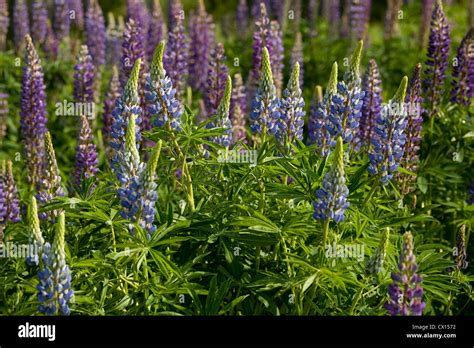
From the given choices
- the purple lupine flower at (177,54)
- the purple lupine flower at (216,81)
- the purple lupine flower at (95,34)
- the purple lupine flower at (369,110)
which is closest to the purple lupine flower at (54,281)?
the purple lupine flower at (369,110)

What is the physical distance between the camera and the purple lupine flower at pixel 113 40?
8.79 metres

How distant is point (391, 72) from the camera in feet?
30.2

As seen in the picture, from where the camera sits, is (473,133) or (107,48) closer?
(473,133)

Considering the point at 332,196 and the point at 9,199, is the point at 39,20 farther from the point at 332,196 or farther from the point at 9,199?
the point at 332,196

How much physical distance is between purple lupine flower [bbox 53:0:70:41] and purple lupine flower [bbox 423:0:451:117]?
16.0 ft

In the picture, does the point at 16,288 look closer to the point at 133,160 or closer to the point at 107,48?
the point at 133,160

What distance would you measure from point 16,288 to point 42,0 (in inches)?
222

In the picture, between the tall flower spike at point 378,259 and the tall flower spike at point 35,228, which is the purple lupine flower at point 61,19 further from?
the tall flower spike at point 378,259

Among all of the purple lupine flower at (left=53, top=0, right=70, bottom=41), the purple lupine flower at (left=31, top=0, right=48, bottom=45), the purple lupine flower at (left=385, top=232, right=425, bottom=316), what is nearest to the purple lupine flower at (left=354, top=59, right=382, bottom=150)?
the purple lupine flower at (left=385, top=232, right=425, bottom=316)
